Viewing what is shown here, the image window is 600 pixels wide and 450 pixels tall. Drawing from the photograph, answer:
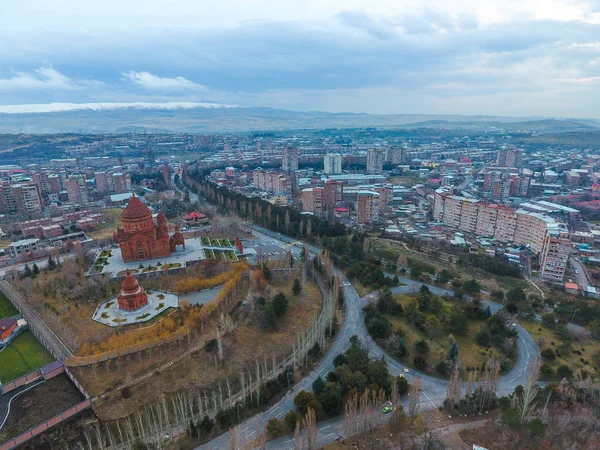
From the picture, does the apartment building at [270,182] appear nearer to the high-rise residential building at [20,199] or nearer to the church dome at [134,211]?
the high-rise residential building at [20,199]

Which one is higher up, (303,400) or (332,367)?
(303,400)

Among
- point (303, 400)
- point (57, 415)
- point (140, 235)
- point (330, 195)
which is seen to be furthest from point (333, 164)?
point (57, 415)

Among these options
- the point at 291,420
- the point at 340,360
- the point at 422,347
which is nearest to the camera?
the point at 291,420

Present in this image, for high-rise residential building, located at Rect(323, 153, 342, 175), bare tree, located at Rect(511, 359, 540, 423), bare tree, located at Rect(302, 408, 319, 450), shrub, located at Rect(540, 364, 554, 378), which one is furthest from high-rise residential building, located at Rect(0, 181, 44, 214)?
shrub, located at Rect(540, 364, 554, 378)

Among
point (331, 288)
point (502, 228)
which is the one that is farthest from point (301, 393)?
point (502, 228)

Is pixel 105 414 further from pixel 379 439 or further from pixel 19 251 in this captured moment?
pixel 19 251

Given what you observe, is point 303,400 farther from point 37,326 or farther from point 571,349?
point 37,326
